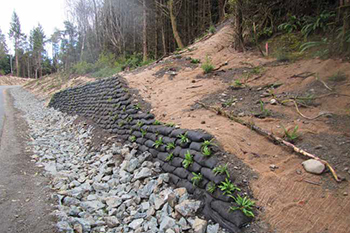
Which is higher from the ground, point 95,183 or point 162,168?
point 162,168

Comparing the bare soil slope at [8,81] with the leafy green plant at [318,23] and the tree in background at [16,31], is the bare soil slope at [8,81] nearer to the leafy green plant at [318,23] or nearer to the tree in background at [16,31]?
the tree in background at [16,31]

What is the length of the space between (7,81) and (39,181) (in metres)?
35.0

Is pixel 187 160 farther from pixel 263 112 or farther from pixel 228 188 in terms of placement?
pixel 263 112

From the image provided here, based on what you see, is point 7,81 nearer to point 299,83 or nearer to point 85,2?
point 85,2

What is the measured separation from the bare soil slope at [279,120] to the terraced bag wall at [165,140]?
0.29 m

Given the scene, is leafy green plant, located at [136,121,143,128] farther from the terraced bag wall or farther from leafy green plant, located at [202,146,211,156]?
leafy green plant, located at [202,146,211,156]

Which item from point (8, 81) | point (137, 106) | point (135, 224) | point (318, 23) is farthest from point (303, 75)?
point (8, 81)

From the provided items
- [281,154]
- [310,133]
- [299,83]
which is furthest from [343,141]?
[299,83]

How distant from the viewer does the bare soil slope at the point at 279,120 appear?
2.11m

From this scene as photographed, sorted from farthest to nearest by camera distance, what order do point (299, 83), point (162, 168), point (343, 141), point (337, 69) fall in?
point (299, 83) → point (337, 69) → point (162, 168) → point (343, 141)

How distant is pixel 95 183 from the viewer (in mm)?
3812

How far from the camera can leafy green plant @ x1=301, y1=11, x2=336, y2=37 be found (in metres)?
5.05

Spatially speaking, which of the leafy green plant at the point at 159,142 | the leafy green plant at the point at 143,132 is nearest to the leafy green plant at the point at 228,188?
the leafy green plant at the point at 159,142

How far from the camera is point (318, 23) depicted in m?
5.17
